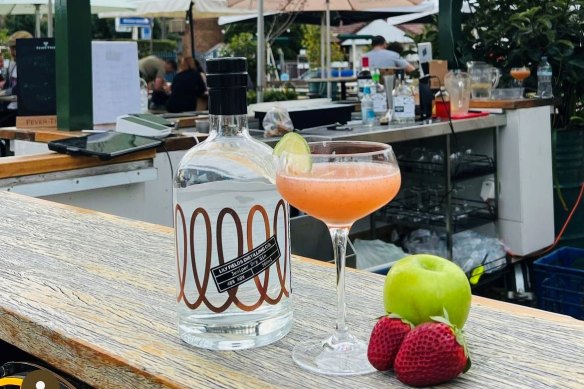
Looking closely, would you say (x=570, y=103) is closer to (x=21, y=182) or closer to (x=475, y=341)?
(x=21, y=182)

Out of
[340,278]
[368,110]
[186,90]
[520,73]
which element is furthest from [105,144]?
[186,90]

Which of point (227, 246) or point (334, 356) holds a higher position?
point (227, 246)

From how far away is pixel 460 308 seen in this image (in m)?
0.84

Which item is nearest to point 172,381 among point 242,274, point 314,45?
point 242,274

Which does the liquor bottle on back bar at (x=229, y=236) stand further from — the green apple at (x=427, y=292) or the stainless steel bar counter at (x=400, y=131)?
the stainless steel bar counter at (x=400, y=131)

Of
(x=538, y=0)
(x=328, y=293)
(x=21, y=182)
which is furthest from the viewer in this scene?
(x=538, y=0)

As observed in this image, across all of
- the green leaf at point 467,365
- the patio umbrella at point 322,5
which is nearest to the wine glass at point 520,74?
the green leaf at point 467,365

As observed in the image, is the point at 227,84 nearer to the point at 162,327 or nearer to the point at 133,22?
the point at 162,327

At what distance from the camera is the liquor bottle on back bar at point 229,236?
949 millimetres

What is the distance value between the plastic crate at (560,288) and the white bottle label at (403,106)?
0.99m

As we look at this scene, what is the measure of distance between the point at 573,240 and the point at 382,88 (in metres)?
1.48

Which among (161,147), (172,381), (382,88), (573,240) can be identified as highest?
(382,88)

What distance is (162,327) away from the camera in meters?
1.02

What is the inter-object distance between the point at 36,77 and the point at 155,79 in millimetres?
6544
